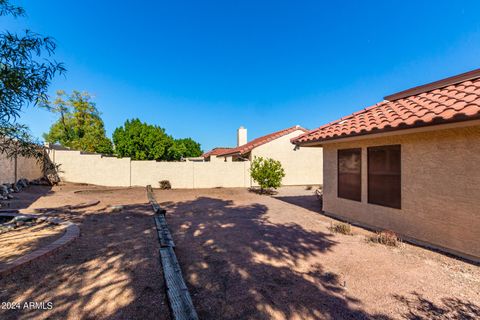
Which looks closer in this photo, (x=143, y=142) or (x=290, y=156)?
(x=290, y=156)

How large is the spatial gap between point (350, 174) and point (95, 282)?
6711mm

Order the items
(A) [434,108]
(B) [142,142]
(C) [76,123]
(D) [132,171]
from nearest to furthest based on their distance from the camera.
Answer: (A) [434,108], (D) [132,171], (B) [142,142], (C) [76,123]

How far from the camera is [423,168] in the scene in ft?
16.0

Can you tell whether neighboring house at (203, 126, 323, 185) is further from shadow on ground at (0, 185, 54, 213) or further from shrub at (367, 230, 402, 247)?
shrub at (367, 230, 402, 247)

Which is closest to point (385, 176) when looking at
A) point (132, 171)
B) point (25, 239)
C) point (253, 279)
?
point (253, 279)

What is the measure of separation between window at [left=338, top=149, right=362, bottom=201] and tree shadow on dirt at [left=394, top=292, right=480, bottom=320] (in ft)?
12.5

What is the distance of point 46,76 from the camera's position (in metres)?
3.62

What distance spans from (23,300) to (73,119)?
39.9 metres

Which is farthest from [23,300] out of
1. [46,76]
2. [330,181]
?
[330,181]

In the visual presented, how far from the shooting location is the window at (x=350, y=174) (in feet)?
21.6

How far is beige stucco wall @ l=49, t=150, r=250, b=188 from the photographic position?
17484 mm

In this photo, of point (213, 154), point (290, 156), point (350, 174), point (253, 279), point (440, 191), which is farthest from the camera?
point (213, 154)

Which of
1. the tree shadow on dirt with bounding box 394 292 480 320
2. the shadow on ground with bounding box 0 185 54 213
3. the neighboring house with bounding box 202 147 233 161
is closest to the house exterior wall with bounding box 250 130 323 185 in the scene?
the neighboring house with bounding box 202 147 233 161

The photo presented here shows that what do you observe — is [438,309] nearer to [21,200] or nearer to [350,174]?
[350,174]
